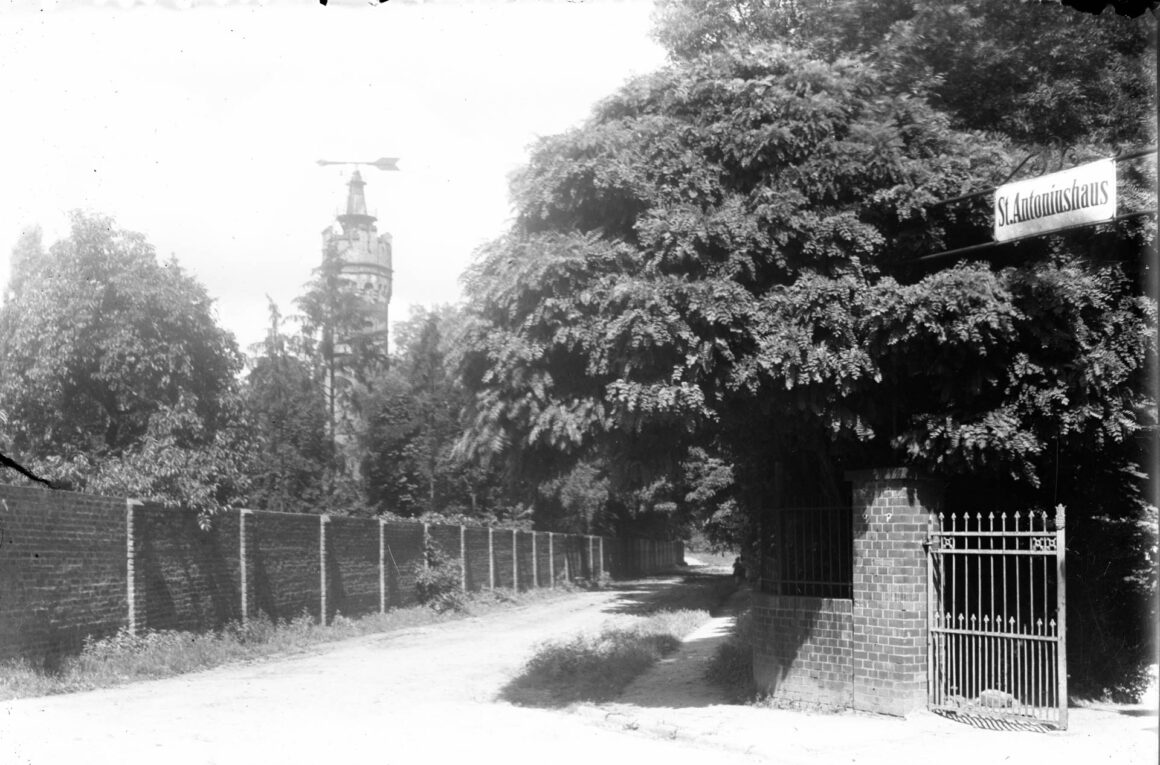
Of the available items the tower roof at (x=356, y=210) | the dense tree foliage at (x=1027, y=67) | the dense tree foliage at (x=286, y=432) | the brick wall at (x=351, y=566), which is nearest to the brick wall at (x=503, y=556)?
the dense tree foliage at (x=286, y=432)

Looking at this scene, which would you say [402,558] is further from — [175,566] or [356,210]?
[356,210]

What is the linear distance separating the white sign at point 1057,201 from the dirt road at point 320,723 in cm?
473

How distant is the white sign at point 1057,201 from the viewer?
8.28 metres

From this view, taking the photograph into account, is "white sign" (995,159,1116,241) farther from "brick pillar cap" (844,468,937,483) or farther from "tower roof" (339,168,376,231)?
"tower roof" (339,168,376,231)

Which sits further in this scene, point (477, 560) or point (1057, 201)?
point (477, 560)

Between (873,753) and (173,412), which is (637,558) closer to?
(173,412)

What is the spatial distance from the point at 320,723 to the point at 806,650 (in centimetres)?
474

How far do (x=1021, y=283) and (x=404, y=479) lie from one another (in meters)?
28.8

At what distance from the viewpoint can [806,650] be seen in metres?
11.4

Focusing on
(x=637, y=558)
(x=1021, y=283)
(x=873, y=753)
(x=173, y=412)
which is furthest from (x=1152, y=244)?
(x=637, y=558)

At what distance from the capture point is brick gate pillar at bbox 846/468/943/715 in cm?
1057

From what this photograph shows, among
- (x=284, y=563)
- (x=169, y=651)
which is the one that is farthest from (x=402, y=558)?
(x=169, y=651)

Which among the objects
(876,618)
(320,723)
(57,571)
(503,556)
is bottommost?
(503,556)

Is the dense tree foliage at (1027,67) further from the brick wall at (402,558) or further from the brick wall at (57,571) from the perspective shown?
the brick wall at (402,558)
